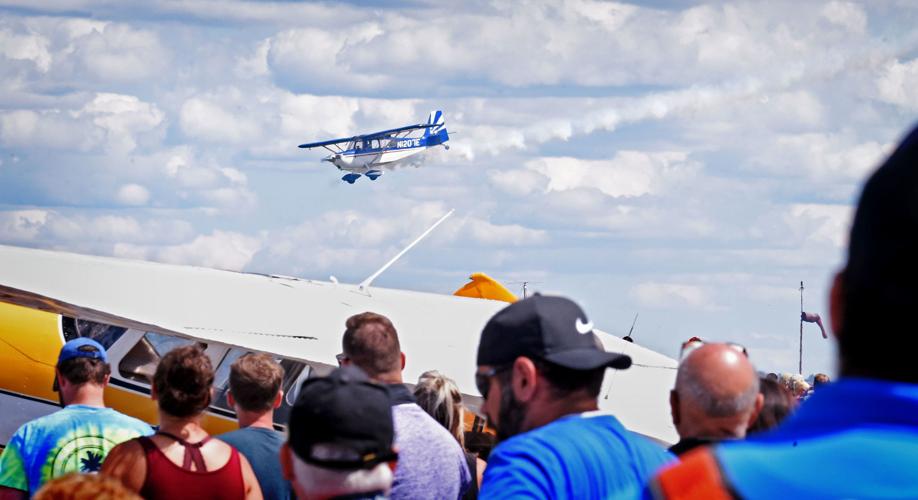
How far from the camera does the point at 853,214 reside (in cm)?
146

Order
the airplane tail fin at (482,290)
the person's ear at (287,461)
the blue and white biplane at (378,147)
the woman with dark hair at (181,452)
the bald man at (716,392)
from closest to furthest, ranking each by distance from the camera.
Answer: the person's ear at (287,461), the bald man at (716,392), the woman with dark hair at (181,452), the airplane tail fin at (482,290), the blue and white biplane at (378,147)

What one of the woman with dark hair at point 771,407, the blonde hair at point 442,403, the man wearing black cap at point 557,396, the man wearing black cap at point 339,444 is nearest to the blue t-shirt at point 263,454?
the blonde hair at point 442,403

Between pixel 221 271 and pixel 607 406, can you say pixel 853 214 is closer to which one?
pixel 607 406

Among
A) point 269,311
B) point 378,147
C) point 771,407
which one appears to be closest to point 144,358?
point 269,311

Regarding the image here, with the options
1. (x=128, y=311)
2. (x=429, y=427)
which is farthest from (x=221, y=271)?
(x=429, y=427)

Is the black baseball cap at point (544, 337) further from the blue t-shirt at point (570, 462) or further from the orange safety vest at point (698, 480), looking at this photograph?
the orange safety vest at point (698, 480)

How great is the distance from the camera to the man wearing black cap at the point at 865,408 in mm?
1372

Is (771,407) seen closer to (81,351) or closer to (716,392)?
(716,392)

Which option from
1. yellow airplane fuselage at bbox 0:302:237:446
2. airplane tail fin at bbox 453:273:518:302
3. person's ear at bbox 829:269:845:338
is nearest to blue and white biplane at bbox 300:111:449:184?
airplane tail fin at bbox 453:273:518:302

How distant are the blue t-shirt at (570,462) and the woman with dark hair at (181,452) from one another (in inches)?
95.0

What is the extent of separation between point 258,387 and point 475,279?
46.6 ft

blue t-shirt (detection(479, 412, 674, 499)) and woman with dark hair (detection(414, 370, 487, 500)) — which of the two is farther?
woman with dark hair (detection(414, 370, 487, 500))

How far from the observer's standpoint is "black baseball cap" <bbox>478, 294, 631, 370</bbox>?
12.2ft

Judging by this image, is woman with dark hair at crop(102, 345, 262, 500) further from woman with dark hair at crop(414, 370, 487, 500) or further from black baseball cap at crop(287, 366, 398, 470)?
black baseball cap at crop(287, 366, 398, 470)
